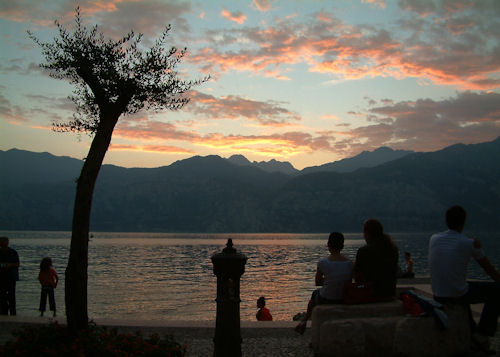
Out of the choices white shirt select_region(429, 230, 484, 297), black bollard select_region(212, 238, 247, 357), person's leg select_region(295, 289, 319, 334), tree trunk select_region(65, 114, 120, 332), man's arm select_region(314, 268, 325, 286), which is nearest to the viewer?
white shirt select_region(429, 230, 484, 297)

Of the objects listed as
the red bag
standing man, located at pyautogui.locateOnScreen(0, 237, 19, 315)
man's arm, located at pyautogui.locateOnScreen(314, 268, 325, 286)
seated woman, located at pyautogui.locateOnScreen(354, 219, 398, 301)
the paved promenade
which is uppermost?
seated woman, located at pyautogui.locateOnScreen(354, 219, 398, 301)

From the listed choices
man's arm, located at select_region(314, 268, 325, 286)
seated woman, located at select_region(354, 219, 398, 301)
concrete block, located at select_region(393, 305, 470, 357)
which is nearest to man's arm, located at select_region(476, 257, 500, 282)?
concrete block, located at select_region(393, 305, 470, 357)

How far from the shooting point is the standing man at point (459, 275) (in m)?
6.77

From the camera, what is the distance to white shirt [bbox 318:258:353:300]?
789cm

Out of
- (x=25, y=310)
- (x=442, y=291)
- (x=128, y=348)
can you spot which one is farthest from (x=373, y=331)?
(x=25, y=310)

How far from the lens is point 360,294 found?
7.83 meters

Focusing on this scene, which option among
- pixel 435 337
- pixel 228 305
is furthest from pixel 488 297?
pixel 228 305

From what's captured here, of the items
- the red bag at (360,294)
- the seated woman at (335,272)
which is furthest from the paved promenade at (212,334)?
the red bag at (360,294)

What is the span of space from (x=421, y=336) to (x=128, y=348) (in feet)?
16.1

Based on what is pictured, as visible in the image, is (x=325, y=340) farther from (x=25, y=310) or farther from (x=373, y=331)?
(x=25, y=310)

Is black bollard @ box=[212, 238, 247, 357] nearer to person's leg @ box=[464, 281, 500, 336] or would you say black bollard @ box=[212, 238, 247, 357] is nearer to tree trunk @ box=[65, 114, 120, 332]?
tree trunk @ box=[65, 114, 120, 332]

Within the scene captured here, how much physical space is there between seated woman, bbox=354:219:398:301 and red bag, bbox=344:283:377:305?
0.28 feet

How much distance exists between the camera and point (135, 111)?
37.7ft

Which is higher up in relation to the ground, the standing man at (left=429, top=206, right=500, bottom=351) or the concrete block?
the standing man at (left=429, top=206, right=500, bottom=351)
